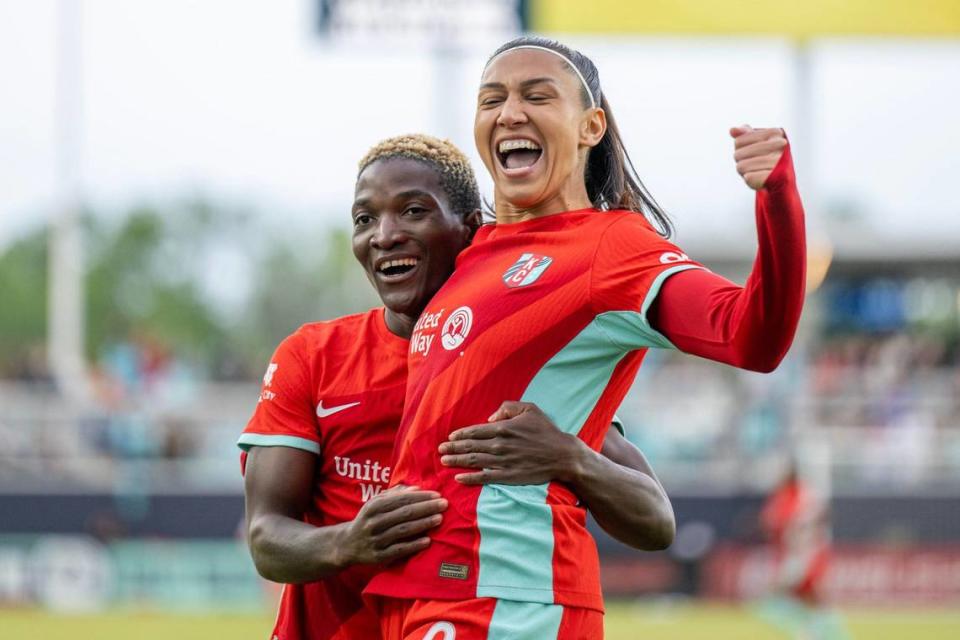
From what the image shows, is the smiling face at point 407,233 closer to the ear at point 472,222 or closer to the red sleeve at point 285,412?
the ear at point 472,222

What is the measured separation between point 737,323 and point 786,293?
0.12 m

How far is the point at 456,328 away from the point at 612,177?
0.63 meters

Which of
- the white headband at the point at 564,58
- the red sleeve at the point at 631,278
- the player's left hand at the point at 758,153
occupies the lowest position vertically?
the red sleeve at the point at 631,278

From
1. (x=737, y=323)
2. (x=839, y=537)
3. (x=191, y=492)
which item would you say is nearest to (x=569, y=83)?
(x=737, y=323)

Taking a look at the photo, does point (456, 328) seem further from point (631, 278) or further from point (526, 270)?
point (631, 278)

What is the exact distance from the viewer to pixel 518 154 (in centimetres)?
388

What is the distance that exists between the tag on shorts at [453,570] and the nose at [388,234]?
0.91 meters

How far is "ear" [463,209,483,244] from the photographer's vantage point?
4.24 m

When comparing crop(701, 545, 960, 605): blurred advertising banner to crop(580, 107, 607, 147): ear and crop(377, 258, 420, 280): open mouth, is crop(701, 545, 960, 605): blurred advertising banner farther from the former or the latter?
crop(580, 107, 607, 147): ear

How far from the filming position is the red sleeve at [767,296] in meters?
3.10

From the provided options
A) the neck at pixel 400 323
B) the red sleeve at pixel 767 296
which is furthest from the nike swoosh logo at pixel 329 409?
the red sleeve at pixel 767 296

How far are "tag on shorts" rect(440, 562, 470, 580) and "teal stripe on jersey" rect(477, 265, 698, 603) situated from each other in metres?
0.04

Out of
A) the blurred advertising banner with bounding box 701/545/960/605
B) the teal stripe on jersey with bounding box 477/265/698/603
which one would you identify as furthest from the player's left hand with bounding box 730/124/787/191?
the blurred advertising banner with bounding box 701/545/960/605

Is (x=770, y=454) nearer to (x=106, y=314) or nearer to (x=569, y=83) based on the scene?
(x=569, y=83)
